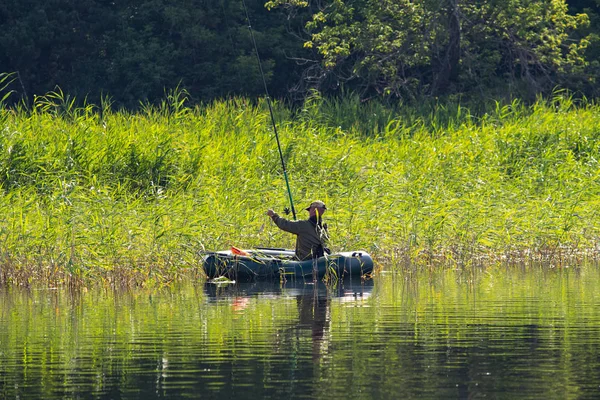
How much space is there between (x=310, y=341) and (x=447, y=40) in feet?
60.0

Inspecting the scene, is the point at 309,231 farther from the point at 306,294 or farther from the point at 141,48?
the point at 141,48

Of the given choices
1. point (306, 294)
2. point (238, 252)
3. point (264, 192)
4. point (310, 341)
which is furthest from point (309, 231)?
point (310, 341)

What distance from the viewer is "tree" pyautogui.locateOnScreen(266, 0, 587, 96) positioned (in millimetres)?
26312

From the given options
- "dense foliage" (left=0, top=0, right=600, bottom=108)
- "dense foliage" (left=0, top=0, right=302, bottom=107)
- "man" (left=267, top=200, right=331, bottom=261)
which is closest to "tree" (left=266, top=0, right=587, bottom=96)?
"dense foliage" (left=0, top=0, right=600, bottom=108)

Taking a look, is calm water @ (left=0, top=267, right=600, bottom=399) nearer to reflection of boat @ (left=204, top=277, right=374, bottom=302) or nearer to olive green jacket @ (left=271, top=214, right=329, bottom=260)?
reflection of boat @ (left=204, top=277, right=374, bottom=302)

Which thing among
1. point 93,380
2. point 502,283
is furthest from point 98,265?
point 93,380

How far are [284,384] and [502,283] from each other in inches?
227

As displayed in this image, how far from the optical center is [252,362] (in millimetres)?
8680

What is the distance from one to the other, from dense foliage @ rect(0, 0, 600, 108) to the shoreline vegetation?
5.08 m

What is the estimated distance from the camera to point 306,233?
13906 millimetres

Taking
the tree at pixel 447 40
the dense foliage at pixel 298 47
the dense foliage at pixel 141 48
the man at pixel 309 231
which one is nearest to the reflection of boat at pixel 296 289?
the man at pixel 309 231

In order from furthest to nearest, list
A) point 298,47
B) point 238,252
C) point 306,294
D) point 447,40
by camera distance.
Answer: point 298,47 < point 447,40 < point 238,252 < point 306,294

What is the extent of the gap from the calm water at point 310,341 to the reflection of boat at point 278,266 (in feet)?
1.04

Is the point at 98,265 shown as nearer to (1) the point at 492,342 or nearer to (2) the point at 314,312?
(2) the point at 314,312
